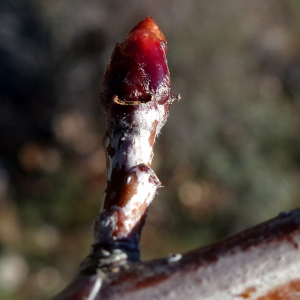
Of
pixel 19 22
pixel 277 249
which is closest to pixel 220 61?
pixel 19 22

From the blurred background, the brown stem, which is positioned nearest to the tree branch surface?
the brown stem

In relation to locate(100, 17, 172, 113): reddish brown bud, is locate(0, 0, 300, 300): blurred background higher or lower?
higher

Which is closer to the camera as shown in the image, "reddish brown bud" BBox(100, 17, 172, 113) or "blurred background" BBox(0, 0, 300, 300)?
"reddish brown bud" BBox(100, 17, 172, 113)

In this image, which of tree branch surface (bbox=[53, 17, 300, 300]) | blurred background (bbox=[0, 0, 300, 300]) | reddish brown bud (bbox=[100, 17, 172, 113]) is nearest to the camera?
tree branch surface (bbox=[53, 17, 300, 300])

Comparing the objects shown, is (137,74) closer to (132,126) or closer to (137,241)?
(132,126)

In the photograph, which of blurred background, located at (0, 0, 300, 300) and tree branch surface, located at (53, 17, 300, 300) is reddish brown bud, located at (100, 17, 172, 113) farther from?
blurred background, located at (0, 0, 300, 300)

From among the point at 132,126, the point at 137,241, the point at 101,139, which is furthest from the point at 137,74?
the point at 101,139

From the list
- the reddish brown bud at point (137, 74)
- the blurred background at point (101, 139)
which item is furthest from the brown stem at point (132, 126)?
the blurred background at point (101, 139)

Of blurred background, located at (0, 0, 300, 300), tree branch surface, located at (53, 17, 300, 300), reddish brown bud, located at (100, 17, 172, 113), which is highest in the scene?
blurred background, located at (0, 0, 300, 300)
